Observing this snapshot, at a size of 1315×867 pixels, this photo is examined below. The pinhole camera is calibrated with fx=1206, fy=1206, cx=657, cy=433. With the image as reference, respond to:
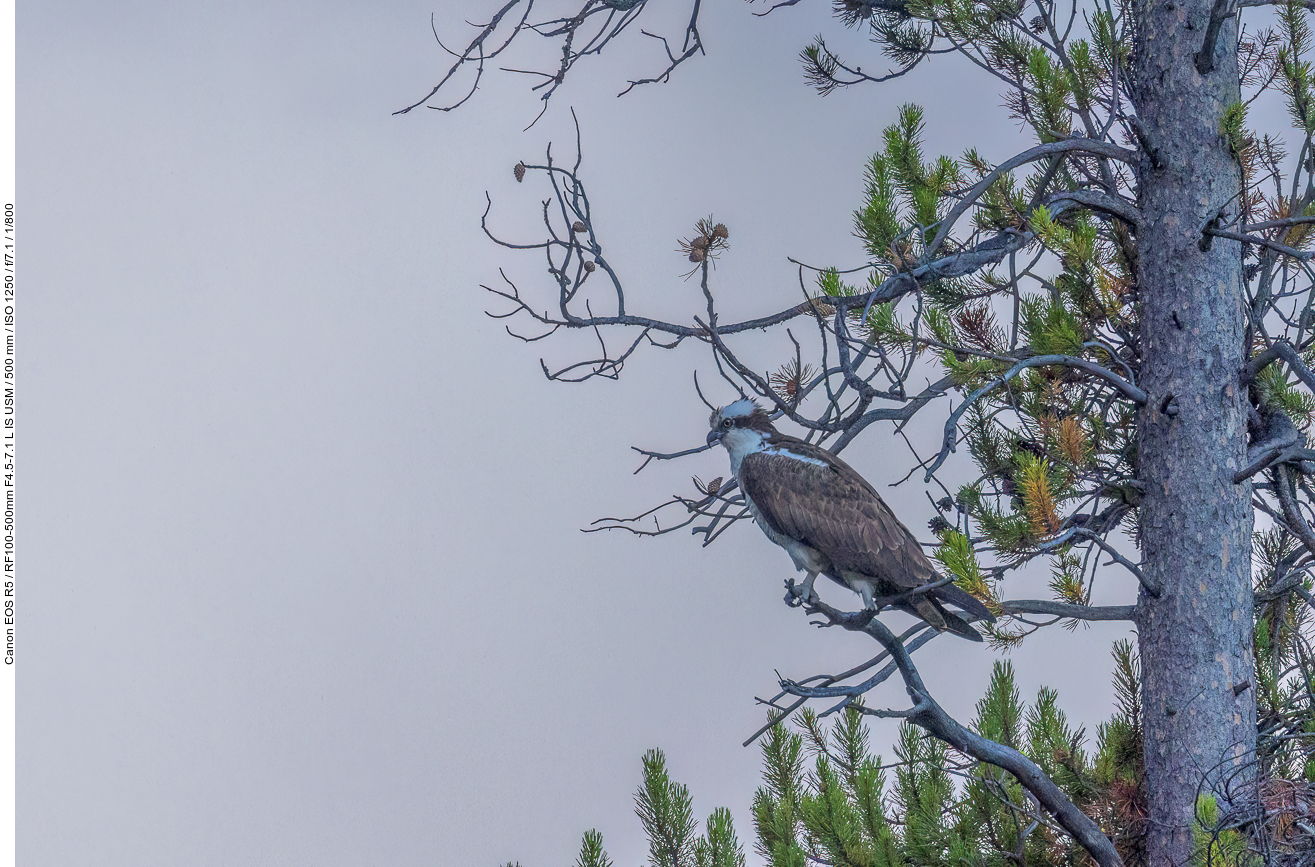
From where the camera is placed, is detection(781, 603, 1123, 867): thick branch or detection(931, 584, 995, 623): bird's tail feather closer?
detection(781, 603, 1123, 867): thick branch

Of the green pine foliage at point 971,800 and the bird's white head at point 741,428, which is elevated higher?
the bird's white head at point 741,428

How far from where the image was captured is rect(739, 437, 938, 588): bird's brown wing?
3148mm

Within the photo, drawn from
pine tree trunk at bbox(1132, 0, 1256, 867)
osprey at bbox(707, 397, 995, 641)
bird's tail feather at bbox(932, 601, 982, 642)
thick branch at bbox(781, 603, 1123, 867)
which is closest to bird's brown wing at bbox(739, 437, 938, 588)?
osprey at bbox(707, 397, 995, 641)

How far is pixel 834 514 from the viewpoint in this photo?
10.5 ft

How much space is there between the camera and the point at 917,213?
2846 millimetres

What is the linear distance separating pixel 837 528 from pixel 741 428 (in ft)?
1.79

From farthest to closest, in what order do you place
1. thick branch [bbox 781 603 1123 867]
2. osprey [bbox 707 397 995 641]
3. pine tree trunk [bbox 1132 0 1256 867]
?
osprey [bbox 707 397 995 641] → pine tree trunk [bbox 1132 0 1256 867] → thick branch [bbox 781 603 1123 867]

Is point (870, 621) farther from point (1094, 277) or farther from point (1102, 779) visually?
point (1094, 277)

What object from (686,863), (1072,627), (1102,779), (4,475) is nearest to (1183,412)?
(1072,627)

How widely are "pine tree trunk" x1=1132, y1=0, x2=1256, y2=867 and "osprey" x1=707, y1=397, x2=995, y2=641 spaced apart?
503 mm

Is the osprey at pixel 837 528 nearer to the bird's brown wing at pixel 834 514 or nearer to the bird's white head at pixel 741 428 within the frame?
the bird's brown wing at pixel 834 514

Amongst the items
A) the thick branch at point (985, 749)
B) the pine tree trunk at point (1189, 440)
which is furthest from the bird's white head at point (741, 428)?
the pine tree trunk at point (1189, 440)

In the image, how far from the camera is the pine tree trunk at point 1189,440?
2822mm

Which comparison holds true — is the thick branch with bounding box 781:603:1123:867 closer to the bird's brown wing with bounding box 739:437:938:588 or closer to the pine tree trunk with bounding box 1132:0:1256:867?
the pine tree trunk with bounding box 1132:0:1256:867
